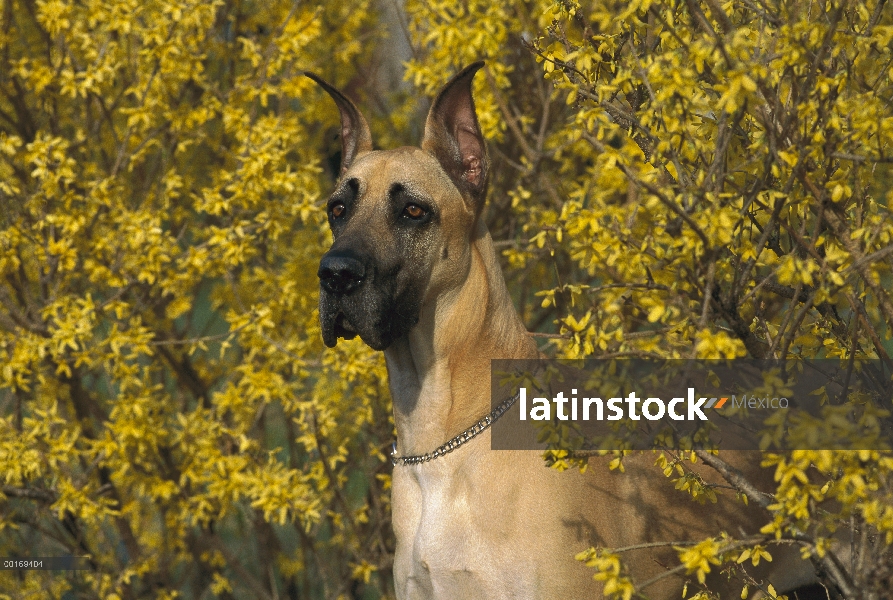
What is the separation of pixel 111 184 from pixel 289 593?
8.93 feet

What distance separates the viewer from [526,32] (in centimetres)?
531

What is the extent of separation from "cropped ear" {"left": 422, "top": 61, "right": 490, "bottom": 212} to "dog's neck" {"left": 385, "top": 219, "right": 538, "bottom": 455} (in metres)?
0.22

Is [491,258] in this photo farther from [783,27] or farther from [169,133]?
[169,133]

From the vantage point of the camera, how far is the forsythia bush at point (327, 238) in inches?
92.7

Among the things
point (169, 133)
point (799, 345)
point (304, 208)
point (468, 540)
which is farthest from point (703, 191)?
point (169, 133)

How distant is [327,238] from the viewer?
4578 mm

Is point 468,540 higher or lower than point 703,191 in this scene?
lower

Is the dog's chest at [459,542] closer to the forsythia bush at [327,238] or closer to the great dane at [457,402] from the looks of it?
the great dane at [457,402]

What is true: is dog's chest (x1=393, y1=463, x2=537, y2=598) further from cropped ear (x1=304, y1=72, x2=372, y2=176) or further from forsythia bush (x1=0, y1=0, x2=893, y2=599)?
cropped ear (x1=304, y1=72, x2=372, y2=176)

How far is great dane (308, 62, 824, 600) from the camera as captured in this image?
301 centimetres

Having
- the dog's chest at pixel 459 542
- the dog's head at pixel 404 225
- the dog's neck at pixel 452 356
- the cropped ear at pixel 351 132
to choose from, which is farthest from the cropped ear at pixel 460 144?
the dog's chest at pixel 459 542

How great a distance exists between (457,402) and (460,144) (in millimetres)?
894

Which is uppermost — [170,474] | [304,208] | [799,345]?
[304,208]

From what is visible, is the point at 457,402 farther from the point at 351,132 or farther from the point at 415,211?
the point at 351,132
